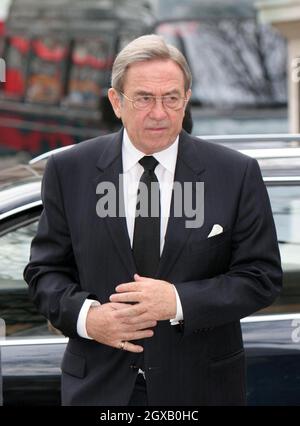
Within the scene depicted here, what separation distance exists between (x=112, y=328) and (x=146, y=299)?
117 mm

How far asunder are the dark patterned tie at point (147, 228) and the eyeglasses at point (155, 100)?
0.56 ft

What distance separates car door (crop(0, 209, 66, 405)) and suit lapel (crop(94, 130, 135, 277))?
80cm

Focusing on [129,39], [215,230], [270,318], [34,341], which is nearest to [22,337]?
[34,341]

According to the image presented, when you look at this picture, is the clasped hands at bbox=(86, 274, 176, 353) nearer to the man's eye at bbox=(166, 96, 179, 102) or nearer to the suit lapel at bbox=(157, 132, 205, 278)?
the suit lapel at bbox=(157, 132, 205, 278)

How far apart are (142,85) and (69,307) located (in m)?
0.58

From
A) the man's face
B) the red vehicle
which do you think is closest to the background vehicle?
the red vehicle

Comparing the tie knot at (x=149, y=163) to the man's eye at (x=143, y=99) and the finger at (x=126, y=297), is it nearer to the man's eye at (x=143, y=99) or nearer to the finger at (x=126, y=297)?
the man's eye at (x=143, y=99)

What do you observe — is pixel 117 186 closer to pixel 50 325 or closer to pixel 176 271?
pixel 176 271

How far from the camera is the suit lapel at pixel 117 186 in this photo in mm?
2441

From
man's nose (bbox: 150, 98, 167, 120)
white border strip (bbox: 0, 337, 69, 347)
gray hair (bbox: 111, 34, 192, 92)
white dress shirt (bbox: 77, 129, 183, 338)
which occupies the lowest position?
white border strip (bbox: 0, 337, 69, 347)

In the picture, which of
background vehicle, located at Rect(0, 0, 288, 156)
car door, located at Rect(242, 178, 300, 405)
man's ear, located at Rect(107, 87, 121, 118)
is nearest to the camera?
man's ear, located at Rect(107, 87, 121, 118)

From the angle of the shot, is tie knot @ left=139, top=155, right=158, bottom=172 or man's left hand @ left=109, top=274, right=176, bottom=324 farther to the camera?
tie knot @ left=139, top=155, right=158, bottom=172

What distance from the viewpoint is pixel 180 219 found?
2.46 metres

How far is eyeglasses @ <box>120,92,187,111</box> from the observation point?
245 centimetres
